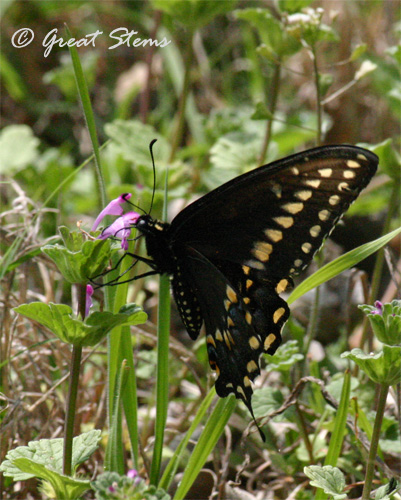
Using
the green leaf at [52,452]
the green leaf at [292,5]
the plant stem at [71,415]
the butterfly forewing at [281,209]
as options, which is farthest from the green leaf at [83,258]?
the green leaf at [292,5]

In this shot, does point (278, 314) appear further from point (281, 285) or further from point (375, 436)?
point (375, 436)

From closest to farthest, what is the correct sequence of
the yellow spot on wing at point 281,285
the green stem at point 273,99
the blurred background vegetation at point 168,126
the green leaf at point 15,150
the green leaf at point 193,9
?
Answer: the yellow spot on wing at point 281,285 < the blurred background vegetation at point 168,126 < the green stem at point 273,99 < the green leaf at point 193,9 < the green leaf at point 15,150

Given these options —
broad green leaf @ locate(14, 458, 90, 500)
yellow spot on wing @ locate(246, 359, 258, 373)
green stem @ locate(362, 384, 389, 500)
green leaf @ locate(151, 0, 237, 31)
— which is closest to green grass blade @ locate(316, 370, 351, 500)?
green stem @ locate(362, 384, 389, 500)

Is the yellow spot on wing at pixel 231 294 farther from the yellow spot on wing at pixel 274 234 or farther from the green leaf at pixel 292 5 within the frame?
the green leaf at pixel 292 5

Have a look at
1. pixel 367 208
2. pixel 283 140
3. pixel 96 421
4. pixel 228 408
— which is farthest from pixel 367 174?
pixel 283 140

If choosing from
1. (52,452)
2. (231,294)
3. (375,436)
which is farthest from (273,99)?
(52,452)

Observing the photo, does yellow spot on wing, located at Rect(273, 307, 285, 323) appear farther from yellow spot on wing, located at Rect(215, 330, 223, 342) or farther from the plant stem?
the plant stem
